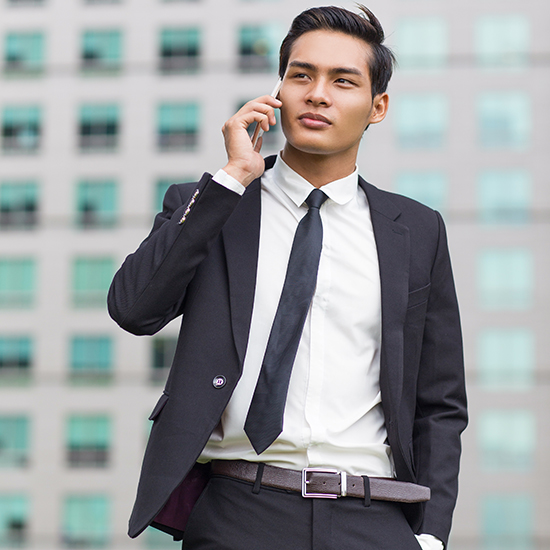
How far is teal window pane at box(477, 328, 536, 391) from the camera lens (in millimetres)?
19406

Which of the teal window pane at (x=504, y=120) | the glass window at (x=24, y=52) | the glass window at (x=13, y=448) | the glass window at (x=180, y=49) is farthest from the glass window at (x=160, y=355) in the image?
the teal window pane at (x=504, y=120)

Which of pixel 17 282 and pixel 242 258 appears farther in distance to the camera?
pixel 17 282

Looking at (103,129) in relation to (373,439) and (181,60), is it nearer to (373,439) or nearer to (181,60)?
(181,60)

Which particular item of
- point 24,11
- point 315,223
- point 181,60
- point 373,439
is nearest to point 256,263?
point 315,223

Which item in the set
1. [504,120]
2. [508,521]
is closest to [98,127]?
[504,120]

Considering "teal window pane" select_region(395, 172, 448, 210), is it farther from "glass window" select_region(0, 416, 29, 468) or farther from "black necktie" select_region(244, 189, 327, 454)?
"black necktie" select_region(244, 189, 327, 454)

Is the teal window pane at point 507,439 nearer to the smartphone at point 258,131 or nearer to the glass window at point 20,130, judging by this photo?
the glass window at point 20,130

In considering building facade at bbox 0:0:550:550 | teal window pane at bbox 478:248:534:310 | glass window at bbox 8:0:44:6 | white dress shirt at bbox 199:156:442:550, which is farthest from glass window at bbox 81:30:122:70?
white dress shirt at bbox 199:156:442:550

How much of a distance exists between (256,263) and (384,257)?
0.23 metres

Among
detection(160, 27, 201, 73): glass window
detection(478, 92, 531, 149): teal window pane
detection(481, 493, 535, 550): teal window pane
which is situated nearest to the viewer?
detection(481, 493, 535, 550): teal window pane

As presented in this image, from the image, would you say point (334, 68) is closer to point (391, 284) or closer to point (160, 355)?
point (391, 284)

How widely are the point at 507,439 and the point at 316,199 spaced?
18851 mm

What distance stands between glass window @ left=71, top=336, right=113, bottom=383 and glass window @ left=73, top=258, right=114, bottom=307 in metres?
0.80

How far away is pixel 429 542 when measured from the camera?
157 centimetres
